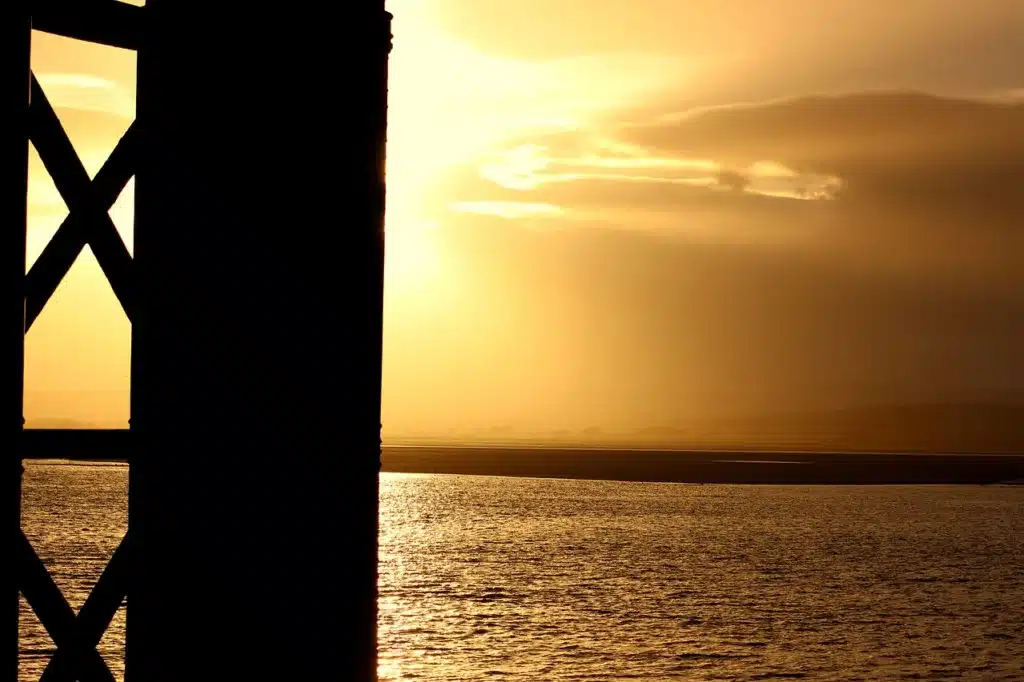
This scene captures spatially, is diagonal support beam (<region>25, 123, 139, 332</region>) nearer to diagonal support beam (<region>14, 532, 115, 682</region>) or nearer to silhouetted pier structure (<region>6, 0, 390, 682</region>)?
silhouetted pier structure (<region>6, 0, 390, 682</region>)

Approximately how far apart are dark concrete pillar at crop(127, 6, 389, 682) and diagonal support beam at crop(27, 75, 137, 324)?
0.05 meters

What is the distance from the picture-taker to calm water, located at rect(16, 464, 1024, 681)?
3747 cm

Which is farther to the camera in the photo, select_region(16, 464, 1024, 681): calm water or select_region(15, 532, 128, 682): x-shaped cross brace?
select_region(16, 464, 1024, 681): calm water

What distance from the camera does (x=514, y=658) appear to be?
1441 inches

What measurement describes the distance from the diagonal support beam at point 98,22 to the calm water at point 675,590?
30881 mm

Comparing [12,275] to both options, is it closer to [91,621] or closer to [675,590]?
[91,621]

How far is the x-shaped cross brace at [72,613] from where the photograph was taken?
2.42m

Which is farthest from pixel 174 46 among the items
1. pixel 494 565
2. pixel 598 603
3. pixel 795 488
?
pixel 795 488

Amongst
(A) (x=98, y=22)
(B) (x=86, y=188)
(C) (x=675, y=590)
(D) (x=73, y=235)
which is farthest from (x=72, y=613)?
(C) (x=675, y=590)

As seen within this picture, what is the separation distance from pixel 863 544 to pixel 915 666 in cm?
5205

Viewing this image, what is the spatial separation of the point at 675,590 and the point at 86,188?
57452 mm

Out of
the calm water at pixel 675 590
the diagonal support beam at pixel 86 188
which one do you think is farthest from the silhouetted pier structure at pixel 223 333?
the calm water at pixel 675 590

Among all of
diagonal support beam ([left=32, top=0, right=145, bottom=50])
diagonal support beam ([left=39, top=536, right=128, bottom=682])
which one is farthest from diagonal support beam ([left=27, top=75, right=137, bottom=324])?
diagonal support beam ([left=39, top=536, right=128, bottom=682])

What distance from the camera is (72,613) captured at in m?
2.49
